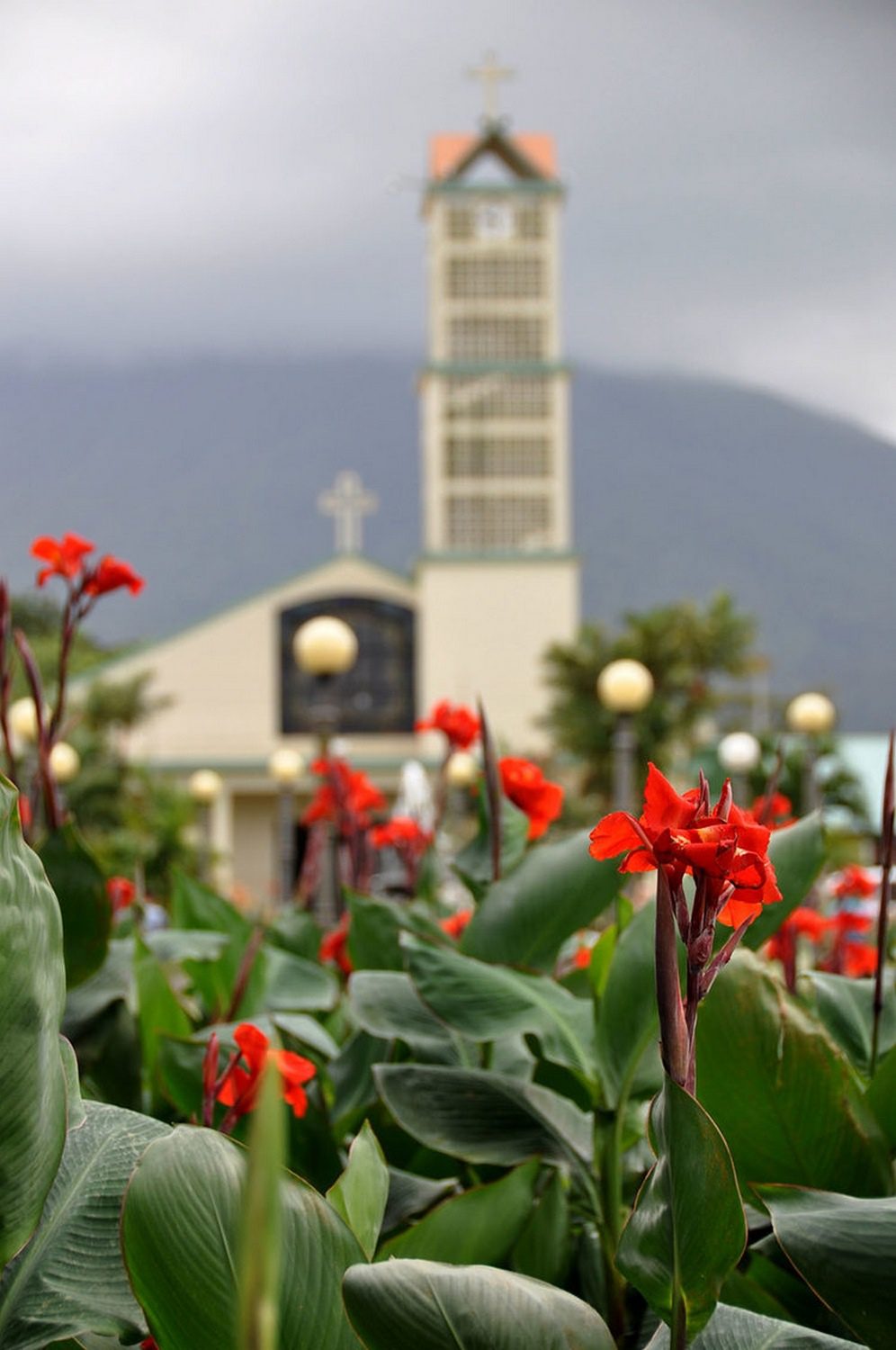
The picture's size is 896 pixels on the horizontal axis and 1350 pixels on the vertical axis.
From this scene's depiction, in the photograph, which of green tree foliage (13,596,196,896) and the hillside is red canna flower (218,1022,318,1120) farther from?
the hillside

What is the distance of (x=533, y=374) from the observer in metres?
29.8

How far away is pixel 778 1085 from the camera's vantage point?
808mm

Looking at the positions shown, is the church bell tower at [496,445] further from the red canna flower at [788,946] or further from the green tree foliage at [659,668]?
the red canna flower at [788,946]

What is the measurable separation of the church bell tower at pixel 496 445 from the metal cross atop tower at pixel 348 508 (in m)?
1.34

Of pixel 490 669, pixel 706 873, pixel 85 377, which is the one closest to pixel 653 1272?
pixel 706 873

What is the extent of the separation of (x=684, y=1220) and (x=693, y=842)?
0.52 ft

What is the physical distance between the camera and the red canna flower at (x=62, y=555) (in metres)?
1.50

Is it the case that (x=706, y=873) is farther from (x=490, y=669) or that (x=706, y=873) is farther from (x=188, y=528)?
(x=188, y=528)

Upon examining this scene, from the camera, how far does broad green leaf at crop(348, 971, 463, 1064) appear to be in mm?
1051

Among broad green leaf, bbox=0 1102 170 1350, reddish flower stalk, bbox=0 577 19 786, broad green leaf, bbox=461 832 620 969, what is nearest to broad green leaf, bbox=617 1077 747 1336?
broad green leaf, bbox=0 1102 170 1350

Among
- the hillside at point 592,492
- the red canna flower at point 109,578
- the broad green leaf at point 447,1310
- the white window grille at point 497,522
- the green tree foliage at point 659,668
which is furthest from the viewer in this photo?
the hillside at point 592,492

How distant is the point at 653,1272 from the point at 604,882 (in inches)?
17.2

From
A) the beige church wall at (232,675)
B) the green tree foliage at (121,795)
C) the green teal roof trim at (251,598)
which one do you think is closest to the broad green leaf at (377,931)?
the green tree foliage at (121,795)

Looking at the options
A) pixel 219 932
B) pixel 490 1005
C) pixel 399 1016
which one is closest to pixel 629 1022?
pixel 490 1005
